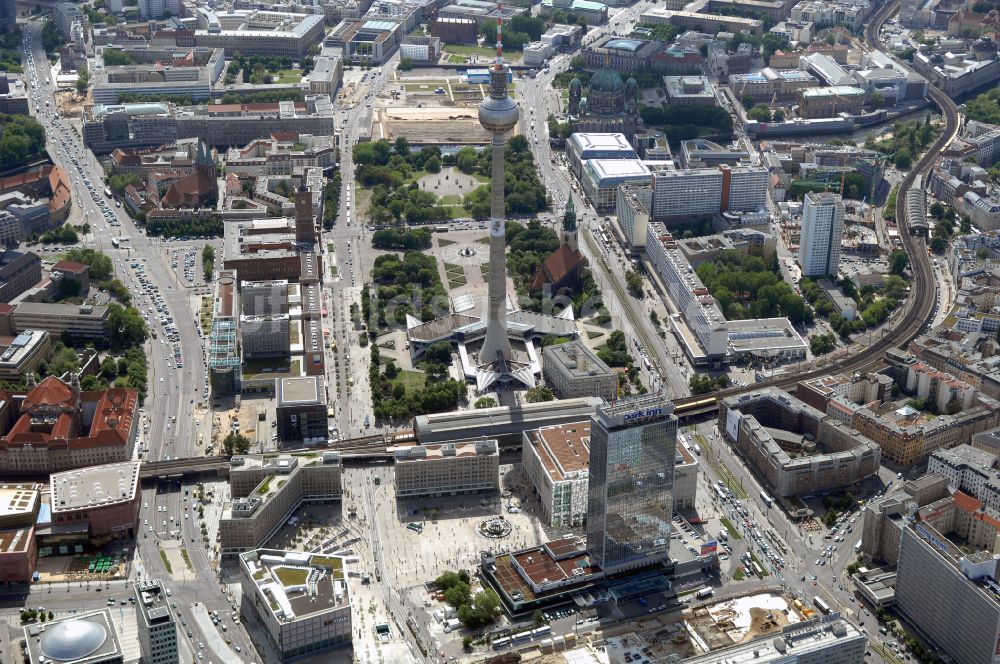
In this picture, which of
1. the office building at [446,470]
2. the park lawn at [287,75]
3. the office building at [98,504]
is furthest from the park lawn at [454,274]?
the park lawn at [287,75]

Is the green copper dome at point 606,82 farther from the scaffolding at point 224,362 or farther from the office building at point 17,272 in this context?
the office building at point 17,272

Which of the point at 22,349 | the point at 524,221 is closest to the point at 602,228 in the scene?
the point at 524,221

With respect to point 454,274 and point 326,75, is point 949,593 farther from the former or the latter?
point 326,75

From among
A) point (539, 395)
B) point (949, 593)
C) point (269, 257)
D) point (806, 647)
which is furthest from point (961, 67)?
point (806, 647)

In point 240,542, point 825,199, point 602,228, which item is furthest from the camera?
point 602,228

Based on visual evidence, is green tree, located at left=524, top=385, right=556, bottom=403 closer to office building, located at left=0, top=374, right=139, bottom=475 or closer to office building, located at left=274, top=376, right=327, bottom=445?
office building, located at left=274, top=376, right=327, bottom=445

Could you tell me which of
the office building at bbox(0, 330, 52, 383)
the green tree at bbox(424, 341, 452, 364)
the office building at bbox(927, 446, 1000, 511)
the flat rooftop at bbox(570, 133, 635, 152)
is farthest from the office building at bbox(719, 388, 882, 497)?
the flat rooftop at bbox(570, 133, 635, 152)

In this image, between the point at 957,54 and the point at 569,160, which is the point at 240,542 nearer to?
the point at 569,160
